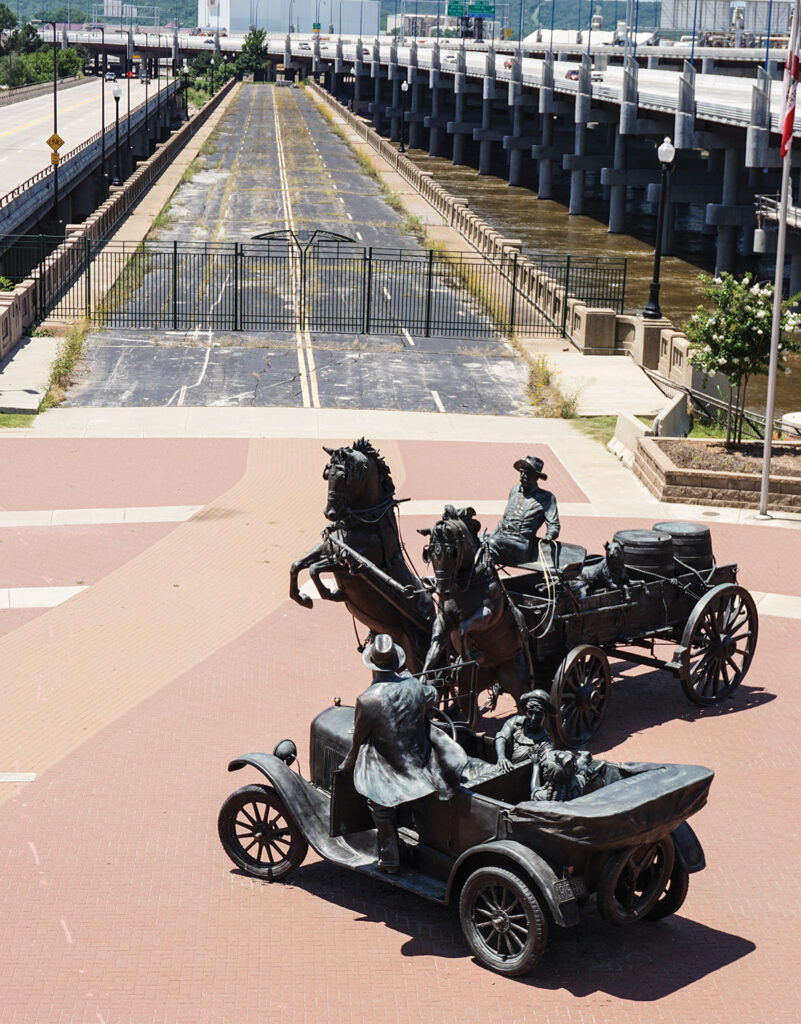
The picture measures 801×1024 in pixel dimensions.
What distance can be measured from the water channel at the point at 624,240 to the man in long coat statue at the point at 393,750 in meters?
25.4

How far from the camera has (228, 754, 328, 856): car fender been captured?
428 inches

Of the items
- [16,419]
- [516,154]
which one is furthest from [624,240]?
[16,419]

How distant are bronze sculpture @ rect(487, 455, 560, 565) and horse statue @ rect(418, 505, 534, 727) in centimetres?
107

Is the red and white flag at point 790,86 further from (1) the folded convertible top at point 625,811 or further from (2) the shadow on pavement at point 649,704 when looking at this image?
(1) the folded convertible top at point 625,811

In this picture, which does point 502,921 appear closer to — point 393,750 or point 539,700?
point 393,750

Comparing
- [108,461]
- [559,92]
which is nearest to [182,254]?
[108,461]

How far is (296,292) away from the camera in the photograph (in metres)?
40.9

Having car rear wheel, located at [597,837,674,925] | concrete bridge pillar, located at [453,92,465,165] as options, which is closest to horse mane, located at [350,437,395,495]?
car rear wheel, located at [597,837,674,925]

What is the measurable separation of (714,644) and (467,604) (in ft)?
11.6

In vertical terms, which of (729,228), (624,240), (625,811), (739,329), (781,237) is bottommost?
(625,811)

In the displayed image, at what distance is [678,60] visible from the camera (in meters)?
135

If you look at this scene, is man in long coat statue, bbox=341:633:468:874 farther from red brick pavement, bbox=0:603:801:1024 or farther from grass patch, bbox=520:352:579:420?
grass patch, bbox=520:352:579:420

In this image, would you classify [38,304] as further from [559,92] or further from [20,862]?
[559,92]

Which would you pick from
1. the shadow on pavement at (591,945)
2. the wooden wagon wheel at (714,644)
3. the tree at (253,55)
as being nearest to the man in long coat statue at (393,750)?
the shadow on pavement at (591,945)
